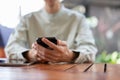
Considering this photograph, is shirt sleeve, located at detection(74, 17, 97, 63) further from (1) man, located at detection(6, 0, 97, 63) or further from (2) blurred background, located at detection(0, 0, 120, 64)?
(2) blurred background, located at detection(0, 0, 120, 64)

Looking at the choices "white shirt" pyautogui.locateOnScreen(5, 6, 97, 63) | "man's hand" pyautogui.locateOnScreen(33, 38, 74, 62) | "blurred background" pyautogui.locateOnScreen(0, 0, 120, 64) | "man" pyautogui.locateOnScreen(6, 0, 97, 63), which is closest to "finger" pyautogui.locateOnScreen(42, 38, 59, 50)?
"man's hand" pyautogui.locateOnScreen(33, 38, 74, 62)

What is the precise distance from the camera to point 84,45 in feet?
4.22

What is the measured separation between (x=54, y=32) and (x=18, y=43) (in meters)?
0.22

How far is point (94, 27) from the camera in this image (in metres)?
3.99

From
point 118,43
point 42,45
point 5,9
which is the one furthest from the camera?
point 118,43

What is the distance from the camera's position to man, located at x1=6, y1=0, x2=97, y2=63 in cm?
120

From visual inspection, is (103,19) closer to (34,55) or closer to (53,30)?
(53,30)

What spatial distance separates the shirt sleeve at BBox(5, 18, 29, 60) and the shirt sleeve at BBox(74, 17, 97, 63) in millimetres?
284

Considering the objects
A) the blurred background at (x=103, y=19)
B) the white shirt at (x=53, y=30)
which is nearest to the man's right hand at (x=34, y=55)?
the white shirt at (x=53, y=30)

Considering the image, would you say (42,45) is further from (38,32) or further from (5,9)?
(5,9)

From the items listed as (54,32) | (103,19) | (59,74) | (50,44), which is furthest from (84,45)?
(103,19)

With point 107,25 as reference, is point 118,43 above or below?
below

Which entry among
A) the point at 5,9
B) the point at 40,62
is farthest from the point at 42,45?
the point at 5,9

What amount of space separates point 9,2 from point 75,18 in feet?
3.54
